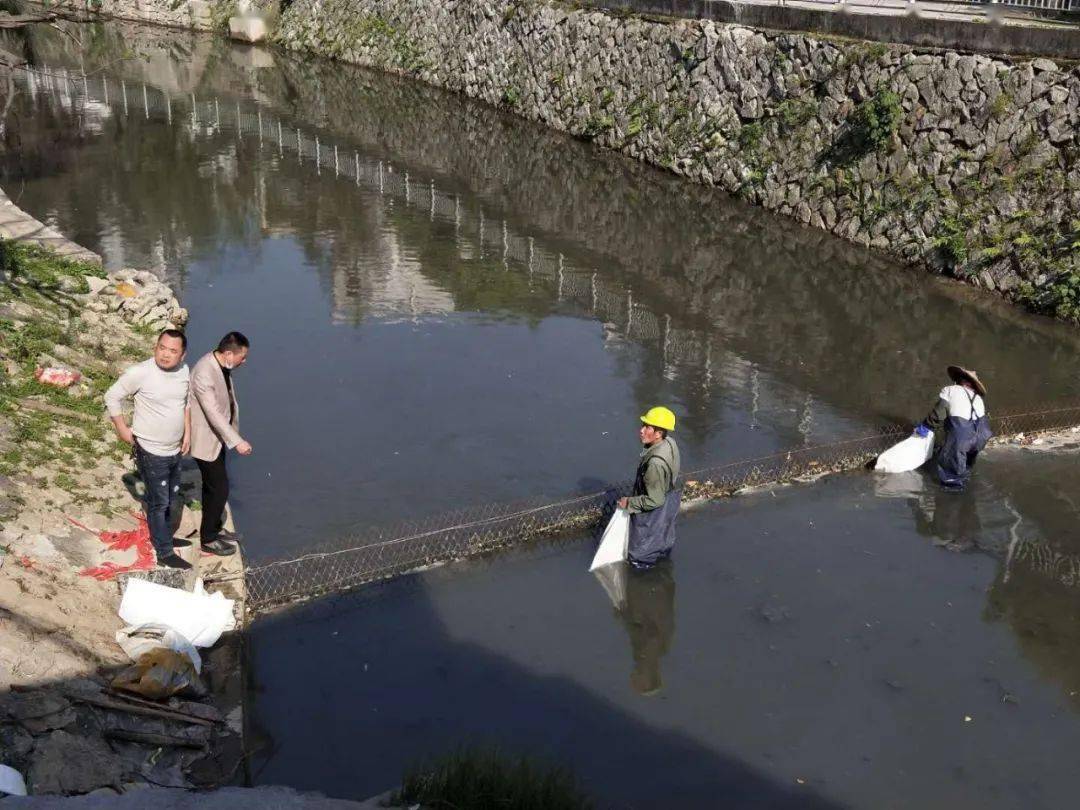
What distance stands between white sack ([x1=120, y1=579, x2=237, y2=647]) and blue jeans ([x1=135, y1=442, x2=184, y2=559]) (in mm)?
472

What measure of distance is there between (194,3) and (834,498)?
43718 mm

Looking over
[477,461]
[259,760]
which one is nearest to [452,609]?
[259,760]

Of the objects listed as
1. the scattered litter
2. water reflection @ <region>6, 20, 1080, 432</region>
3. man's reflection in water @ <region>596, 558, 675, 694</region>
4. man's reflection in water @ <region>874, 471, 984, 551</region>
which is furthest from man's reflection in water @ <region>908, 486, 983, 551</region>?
the scattered litter

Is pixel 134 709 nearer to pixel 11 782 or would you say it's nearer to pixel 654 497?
pixel 11 782

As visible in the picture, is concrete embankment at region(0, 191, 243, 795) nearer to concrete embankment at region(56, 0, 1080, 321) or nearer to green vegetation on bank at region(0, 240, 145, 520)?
green vegetation on bank at region(0, 240, 145, 520)

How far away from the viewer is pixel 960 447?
1052 centimetres

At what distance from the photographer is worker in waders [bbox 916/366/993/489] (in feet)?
34.3

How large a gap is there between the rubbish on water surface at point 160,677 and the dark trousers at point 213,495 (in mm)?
1558

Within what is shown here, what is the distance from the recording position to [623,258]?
18.8 m

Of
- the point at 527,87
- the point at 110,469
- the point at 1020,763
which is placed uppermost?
the point at 527,87

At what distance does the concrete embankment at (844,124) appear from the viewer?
1700 cm

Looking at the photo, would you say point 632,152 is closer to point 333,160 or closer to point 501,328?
point 333,160

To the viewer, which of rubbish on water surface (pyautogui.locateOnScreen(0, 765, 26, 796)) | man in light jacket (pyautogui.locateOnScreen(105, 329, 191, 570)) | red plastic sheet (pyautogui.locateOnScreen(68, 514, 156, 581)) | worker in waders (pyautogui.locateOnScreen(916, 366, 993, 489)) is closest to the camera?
rubbish on water surface (pyautogui.locateOnScreen(0, 765, 26, 796))

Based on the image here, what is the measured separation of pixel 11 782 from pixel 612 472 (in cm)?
663
